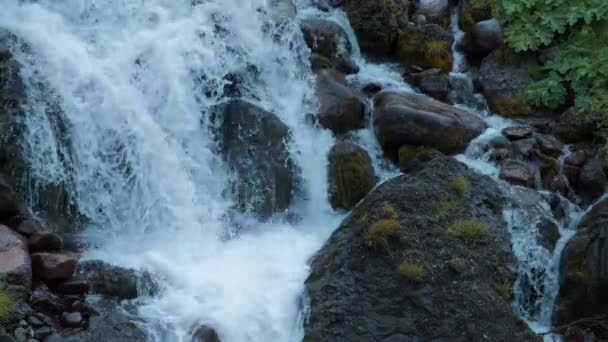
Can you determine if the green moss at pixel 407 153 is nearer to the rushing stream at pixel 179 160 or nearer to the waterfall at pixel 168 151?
the rushing stream at pixel 179 160

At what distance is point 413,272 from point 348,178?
2302 millimetres

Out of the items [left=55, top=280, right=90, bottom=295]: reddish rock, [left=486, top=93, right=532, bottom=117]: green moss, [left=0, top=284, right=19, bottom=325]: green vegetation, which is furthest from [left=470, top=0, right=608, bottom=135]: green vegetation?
[left=0, top=284, right=19, bottom=325]: green vegetation

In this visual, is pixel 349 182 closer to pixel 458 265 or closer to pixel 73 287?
pixel 458 265

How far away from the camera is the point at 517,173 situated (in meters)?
9.37

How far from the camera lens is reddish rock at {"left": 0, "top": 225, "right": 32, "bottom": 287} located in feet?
22.8

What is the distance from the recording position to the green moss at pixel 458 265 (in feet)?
25.0

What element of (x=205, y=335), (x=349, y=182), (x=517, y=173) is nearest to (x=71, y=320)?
(x=205, y=335)

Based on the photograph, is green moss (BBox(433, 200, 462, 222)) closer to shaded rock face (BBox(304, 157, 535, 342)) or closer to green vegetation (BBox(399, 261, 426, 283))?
shaded rock face (BBox(304, 157, 535, 342))

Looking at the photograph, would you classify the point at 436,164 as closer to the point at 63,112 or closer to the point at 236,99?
the point at 236,99

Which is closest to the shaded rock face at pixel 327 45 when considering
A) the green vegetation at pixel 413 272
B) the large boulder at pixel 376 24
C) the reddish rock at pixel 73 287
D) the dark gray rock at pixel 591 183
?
the large boulder at pixel 376 24

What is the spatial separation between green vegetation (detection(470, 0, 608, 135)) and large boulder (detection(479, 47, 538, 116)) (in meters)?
0.15

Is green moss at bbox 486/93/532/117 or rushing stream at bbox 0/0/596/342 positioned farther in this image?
green moss at bbox 486/93/532/117

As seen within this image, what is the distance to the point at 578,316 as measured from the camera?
8.08 m

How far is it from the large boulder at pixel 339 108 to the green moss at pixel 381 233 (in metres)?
2.53
